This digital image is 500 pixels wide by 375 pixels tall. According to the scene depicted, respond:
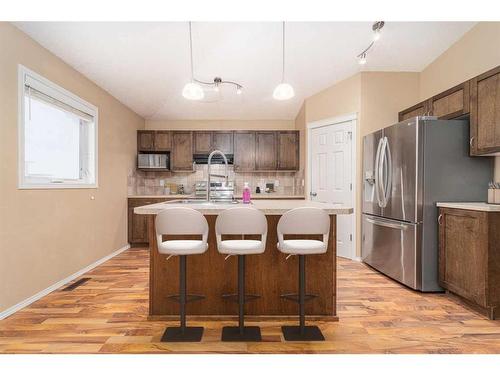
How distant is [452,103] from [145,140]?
192 inches

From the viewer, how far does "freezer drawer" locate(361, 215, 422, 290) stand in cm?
338

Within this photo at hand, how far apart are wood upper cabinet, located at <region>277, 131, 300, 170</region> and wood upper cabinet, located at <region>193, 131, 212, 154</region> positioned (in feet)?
4.29

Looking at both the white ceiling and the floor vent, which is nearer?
the white ceiling

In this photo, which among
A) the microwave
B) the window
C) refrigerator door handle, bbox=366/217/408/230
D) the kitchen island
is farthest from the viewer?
the microwave

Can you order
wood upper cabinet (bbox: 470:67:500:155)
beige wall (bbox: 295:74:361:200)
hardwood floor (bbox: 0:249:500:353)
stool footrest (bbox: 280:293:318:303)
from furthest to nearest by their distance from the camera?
beige wall (bbox: 295:74:361:200) < wood upper cabinet (bbox: 470:67:500:155) < stool footrest (bbox: 280:293:318:303) < hardwood floor (bbox: 0:249:500:353)

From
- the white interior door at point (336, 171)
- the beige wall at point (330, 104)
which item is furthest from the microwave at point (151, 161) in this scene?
the white interior door at point (336, 171)

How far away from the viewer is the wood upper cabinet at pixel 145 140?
20.2ft

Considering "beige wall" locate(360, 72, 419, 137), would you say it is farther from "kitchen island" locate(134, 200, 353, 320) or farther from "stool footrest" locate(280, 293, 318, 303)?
"stool footrest" locate(280, 293, 318, 303)

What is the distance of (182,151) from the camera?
620 centimetres

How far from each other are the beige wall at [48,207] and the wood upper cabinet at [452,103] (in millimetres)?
4083

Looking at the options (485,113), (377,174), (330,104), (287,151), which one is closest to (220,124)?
(287,151)

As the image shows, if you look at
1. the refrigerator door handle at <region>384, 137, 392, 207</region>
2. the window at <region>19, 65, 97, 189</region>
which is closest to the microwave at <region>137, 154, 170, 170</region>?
the window at <region>19, 65, 97, 189</region>

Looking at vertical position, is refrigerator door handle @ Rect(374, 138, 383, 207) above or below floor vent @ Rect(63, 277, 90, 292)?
above

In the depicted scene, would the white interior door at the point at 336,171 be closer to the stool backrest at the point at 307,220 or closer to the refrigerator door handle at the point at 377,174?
the refrigerator door handle at the point at 377,174
